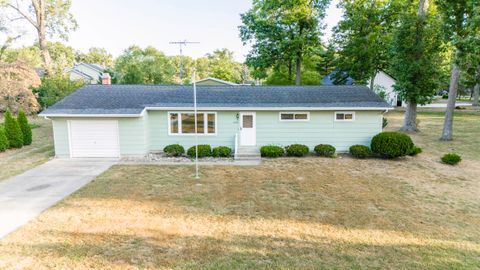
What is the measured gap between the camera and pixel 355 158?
1378cm

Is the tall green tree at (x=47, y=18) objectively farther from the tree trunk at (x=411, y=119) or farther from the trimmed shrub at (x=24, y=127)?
the tree trunk at (x=411, y=119)

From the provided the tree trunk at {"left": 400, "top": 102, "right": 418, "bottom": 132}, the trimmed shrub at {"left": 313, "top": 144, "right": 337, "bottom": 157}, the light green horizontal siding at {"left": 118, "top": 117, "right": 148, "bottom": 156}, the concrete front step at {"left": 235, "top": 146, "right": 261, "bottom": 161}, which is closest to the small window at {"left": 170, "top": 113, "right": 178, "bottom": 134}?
the light green horizontal siding at {"left": 118, "top": 117, "right": 148, "bottom": 156}

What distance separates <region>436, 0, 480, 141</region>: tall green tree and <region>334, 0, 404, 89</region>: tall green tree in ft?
30.5

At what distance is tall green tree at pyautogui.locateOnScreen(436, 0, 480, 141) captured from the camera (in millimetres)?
11930

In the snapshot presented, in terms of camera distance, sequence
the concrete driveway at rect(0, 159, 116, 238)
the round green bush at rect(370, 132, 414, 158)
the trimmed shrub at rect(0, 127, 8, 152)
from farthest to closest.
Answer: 1. the trimmed shrub at rect(0, 127, 8, 152)
2. the round green bush at rect(370, 132, 414, 158)
3. the concrete driveway at rect(0, 159, 116, 238)

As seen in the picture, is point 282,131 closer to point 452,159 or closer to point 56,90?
point 452,159

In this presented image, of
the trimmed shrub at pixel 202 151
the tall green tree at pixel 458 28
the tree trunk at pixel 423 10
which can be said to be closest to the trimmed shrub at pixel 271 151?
the trimmed shrub at pixel 202 151

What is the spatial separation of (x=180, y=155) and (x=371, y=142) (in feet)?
30.8

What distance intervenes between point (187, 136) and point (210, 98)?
2422mm

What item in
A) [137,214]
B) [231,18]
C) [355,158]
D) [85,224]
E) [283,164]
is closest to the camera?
[85,224]

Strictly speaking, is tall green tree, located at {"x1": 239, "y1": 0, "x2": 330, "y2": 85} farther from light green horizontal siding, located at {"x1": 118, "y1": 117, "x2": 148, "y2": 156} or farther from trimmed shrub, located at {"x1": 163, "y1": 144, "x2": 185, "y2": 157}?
light green horizontal siding, located at {"x1": 118, "y1": 117, "x2": 148, "y2": 156}

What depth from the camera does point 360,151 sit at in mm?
13516

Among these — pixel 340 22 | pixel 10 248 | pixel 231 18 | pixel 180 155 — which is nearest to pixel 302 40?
pixel 340 22

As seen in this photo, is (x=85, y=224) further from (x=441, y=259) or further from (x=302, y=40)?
(x=302, y=40)
